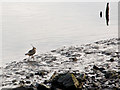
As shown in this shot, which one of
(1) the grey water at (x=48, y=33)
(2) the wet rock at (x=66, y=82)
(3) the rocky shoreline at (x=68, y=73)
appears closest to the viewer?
(2) the wet rock at (x=66, y=82)

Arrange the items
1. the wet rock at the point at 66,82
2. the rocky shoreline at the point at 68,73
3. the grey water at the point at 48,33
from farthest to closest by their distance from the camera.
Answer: the grey water at the point at 48,33 → the rocky shoreline at the point at 68,73 → the wet rock at the point at 66,82

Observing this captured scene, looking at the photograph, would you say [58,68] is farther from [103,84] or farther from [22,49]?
[22,49]

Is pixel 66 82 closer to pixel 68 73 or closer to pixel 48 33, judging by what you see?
pixel 68 73

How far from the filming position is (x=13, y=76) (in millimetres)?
14328

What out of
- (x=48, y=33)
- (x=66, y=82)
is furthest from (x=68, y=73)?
(x=48, y=33)

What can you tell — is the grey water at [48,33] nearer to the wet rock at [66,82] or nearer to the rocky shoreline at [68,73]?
the wet rock at [66,82]

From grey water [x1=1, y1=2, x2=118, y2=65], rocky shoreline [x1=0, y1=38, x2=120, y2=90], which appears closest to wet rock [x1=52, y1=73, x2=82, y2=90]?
rocky shoreline [x1=0, y1=38, x2=120, y2=90]

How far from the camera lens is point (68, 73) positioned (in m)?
11.5

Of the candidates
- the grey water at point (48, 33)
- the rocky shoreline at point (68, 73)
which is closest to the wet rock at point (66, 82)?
→ the rocky shoreline at point (68, 73)

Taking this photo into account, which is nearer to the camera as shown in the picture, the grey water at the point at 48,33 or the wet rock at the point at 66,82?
the wet rock at the point at 66,82

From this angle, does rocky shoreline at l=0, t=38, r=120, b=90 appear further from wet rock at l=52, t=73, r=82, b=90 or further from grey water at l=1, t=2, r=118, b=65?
grey water at l=1, t=2, r=118, b=65

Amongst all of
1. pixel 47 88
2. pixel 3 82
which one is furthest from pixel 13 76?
pixel 47 88

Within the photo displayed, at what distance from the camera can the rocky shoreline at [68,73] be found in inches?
440

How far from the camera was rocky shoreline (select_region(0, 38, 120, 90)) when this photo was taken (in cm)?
1116
